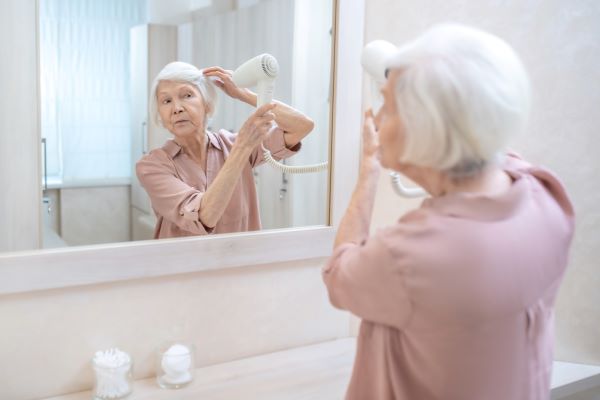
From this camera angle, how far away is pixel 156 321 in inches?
54.9

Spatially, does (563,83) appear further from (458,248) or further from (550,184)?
(458,248)

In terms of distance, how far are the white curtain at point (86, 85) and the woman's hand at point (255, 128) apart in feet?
0.82

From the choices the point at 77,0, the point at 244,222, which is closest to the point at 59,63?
the point at 77,0

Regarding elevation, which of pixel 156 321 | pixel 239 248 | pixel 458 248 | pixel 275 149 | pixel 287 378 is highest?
pixel 275 149

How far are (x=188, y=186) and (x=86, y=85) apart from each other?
299 millimetres

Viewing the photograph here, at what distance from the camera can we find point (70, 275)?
1.26 meters

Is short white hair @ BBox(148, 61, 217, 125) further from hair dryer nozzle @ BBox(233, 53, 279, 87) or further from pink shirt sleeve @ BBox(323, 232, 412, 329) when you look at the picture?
pink shirt sleeve @ BBox(323, 232, 412, 329)

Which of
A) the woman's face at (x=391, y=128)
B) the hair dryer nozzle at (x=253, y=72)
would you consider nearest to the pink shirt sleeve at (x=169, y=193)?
the hair dryer nozzle at (x=253, y=72)

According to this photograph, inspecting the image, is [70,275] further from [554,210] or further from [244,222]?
[554,210]

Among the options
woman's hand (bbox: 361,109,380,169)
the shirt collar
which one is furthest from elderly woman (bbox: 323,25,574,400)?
the shirt collar

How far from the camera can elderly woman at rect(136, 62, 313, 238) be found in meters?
1.34

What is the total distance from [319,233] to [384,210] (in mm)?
219

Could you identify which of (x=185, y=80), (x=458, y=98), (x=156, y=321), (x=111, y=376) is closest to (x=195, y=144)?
(x=185, y=80)

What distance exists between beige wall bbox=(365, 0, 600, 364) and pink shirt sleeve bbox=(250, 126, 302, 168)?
0.35 metres
